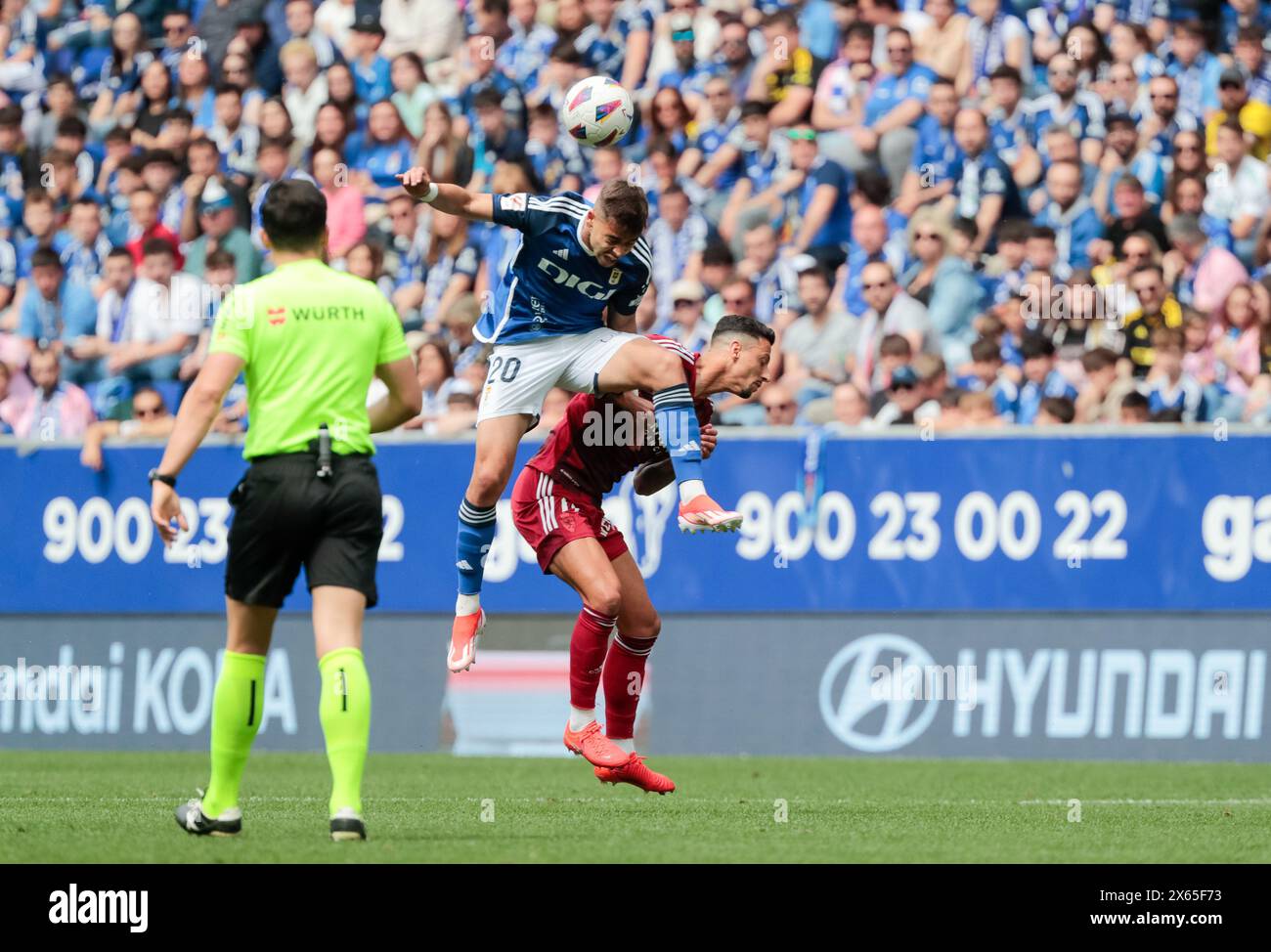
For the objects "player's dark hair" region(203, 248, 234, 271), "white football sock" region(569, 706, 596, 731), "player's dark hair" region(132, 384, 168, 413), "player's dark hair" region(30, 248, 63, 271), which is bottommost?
"white football sock" region(569, 706, 596, 731)

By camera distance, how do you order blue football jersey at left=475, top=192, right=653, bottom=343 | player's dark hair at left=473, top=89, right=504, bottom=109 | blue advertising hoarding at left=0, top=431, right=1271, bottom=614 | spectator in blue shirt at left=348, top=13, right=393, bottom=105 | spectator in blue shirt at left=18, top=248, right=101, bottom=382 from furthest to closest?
spectator in blue shirt at left=348, top=13, right=393, bottom=105
player's dark hair at left=473, top=89, right=504, bottom=109
spectator in blue shirt at left=18, top=248, right=101, bottom=382
blue advertising hoarding at left=0, top=431, right=1271, bottom=614
blue football jersey at left=475, top=192, right=653, bottom=343

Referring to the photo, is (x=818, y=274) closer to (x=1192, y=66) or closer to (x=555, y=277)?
(x=1192, y=66)

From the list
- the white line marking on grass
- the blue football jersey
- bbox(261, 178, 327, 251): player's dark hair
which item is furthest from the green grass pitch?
the blue football jersey

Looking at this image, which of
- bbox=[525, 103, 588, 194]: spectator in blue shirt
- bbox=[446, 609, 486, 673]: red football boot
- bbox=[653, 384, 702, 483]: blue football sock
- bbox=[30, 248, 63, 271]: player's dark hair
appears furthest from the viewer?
bbox=[30, 248, 63, 271]: player's dark hair

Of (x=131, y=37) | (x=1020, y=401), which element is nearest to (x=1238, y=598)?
(x=1020, y=401)

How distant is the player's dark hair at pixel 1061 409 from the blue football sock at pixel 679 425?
506 cm

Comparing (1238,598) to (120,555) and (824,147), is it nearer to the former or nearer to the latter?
(824,147)

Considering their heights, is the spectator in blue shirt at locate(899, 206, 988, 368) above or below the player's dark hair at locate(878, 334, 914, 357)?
above

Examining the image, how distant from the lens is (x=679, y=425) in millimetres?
10188

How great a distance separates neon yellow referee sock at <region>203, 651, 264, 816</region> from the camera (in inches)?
306

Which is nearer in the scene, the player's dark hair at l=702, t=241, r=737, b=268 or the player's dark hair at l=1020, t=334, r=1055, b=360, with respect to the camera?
the player's dark hair at l=1020, t=334, r=1055, b=360

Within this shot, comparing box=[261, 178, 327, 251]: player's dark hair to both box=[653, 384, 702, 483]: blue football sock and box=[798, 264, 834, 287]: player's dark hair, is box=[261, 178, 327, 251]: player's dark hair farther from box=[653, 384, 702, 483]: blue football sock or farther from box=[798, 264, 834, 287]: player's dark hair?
box=[798, 264, 834, 287]: player's dark hair

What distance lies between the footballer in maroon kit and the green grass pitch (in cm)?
50
